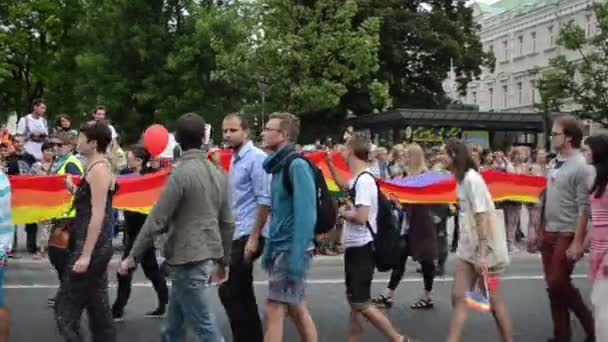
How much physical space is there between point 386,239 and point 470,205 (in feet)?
2.45

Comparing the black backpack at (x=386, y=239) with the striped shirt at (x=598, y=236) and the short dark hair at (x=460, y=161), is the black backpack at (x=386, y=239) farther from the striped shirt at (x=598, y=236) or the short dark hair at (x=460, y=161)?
the striped shirt at (x=598, y=236)

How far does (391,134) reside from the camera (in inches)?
1556

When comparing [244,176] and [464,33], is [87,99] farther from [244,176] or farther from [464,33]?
[244,176]

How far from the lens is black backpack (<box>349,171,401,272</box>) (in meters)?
7.54

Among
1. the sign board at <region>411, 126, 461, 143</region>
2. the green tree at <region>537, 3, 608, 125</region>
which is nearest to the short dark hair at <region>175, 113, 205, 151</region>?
the sign board at <region>411, 126, 461, 143</region>

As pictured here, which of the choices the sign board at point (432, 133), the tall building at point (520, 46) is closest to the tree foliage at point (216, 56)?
the sign board at point (432, 133)

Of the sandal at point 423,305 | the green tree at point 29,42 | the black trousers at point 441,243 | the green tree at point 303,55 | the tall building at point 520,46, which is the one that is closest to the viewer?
the sandal at point 423,305

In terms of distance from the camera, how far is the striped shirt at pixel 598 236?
622cm

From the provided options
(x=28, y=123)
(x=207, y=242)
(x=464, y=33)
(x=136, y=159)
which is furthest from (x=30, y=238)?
(x=464, y=33)

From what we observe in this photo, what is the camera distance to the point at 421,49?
174 ft

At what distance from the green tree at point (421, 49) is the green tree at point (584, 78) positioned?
10.3 meters

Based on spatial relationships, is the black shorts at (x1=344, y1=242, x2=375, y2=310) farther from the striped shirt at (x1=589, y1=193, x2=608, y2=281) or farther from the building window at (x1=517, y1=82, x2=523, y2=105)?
the building window at (x1=517, y1=82, x2=523, y2=105)

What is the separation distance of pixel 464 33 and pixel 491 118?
50.4 ft

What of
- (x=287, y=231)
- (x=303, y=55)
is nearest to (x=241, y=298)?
(x=287, y=231)
